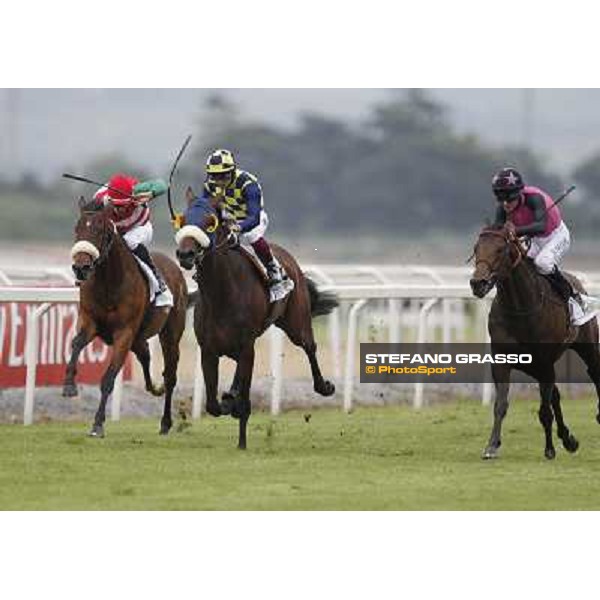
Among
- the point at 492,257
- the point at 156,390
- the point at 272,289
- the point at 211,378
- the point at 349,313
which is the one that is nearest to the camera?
the point at 492,257

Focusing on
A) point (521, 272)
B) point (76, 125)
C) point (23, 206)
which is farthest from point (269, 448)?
point (76, 125)

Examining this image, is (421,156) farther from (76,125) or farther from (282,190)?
(76,125)

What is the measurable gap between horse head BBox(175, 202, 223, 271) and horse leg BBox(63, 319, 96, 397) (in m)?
1.01

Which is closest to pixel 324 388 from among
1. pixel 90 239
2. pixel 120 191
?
pixel 120 191

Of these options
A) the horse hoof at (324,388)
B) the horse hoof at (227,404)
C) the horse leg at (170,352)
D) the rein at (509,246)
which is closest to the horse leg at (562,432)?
the rein at (509,246)

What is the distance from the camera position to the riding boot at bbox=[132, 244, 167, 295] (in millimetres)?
11602

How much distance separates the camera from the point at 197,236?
998 centimetres

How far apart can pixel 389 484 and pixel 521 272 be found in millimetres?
2085

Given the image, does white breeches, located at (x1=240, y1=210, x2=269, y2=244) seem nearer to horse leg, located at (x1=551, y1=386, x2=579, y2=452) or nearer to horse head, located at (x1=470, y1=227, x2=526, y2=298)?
horse head, located at (x1=470, y1=227, x2=526, y2=298)

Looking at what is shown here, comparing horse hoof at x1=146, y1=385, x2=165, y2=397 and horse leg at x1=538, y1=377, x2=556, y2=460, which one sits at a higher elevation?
horse leg at x1=538, y1=377, x2=556, y2=460

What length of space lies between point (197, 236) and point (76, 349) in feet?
4.25

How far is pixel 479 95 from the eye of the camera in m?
65.8

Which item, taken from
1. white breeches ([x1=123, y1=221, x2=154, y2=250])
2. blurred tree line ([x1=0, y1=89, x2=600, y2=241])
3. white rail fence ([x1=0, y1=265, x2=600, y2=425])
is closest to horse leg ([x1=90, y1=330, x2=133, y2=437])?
white breeches ([x1=123, y1=221, x2=154, y2=250])

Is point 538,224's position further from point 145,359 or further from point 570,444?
point 145,359
